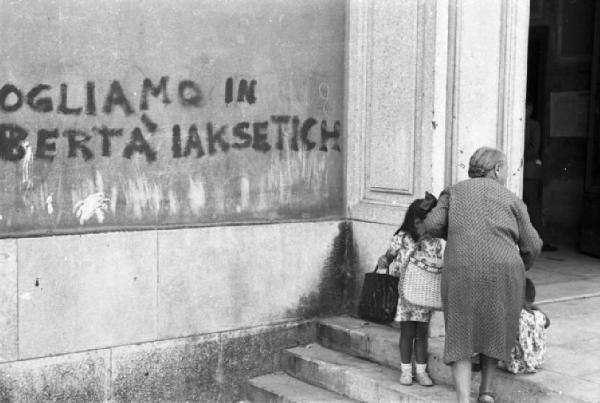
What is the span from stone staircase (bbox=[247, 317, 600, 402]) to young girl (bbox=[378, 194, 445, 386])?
151 millimetres

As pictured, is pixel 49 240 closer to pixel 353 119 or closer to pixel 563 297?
pixel 353 119

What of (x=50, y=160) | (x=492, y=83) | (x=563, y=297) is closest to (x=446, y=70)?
(x=492, y=83)

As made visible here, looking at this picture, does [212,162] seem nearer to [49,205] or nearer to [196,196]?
[196,196]

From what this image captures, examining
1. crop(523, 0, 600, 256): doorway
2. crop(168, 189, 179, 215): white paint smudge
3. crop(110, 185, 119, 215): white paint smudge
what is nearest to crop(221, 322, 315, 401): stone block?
crop(168, 189, 179, 215): white paint smudge

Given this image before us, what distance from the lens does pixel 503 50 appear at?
6.15m

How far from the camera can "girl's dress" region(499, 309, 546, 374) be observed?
498 centimetres

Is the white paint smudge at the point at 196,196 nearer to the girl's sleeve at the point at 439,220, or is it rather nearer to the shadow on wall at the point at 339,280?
the shadow on wall at the point at 339,280

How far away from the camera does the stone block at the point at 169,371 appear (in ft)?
18.8

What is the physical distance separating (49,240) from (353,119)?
257 centimetres

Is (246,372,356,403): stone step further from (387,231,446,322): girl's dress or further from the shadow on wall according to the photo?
(387,231,446,322): girl's dress

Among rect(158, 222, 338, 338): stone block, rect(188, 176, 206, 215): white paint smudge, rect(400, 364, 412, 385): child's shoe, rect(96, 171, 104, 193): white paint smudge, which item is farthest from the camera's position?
rect(188, 176, 206, 215): white paint smudge

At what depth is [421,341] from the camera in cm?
540

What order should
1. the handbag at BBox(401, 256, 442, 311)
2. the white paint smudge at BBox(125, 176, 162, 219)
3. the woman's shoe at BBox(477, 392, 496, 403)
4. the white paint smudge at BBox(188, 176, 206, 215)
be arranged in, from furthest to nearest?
the white paint smudge at BBox(188, 176, 206, 215) → the white paint smudge at BBox(125, 176, 162, 219) → the handbag at BBox(401, 256, 442, 311) → the woman's shoe at BBox(477, 392, 496, 403)

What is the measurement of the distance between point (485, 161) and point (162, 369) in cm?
266
